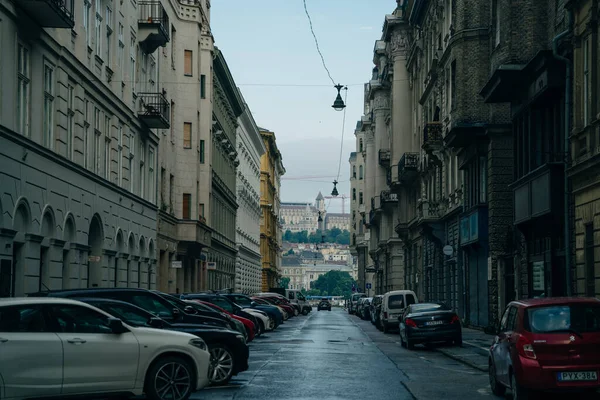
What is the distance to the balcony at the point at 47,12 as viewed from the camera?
2453 centimetres

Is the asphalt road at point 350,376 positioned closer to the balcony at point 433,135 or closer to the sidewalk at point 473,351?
the sidewalk at point 473,351

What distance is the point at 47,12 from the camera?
2528 centimetres

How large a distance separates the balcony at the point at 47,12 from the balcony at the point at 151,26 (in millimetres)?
15194

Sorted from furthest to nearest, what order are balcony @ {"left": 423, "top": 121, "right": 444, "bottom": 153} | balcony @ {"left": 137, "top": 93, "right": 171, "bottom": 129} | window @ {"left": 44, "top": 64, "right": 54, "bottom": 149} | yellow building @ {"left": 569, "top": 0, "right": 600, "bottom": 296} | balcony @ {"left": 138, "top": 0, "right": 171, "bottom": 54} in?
balcony @ {"left": 423, "top": 121, "right": 444, "bottom": 153}, balcony @ {"left": 138, "top": 0, "right": 171, "bottom": 54}, balcony @ {"left": 137, "top": 93, "right": 171, "bottom": 129}, window @ {"left": 44, "top": 64, "right": 54, "bottom": 149}, yellow building @ {"left": 569, "top": 0, "right": 600, "bottom": 296}

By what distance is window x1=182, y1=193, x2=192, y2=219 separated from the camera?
55.5 meters

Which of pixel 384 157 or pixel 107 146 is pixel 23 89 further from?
pixel 384 157

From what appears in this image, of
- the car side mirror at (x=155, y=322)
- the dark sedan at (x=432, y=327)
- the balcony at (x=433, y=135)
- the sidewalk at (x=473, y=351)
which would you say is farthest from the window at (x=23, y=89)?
the balcony at (x=433, y=135)

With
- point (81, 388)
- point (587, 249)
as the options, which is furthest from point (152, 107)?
point (81, 388)

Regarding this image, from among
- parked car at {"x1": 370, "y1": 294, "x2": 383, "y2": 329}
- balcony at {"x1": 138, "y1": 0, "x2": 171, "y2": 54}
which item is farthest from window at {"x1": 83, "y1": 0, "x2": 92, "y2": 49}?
parked car at {"x1": 370, "y1": 294, "x2": 383, "y2": 329}

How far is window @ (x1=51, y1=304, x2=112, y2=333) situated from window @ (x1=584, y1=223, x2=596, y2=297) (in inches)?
534

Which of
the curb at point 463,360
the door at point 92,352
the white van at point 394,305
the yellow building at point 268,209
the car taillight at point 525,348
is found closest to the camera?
the door at point 92,352

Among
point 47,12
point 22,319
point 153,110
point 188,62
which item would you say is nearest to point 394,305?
point 153,110

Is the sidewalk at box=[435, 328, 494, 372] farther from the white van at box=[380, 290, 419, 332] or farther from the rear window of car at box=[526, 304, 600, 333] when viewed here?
the rear window of car at box=[526, 304, 600, 333]

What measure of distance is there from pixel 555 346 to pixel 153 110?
98.3 feet
